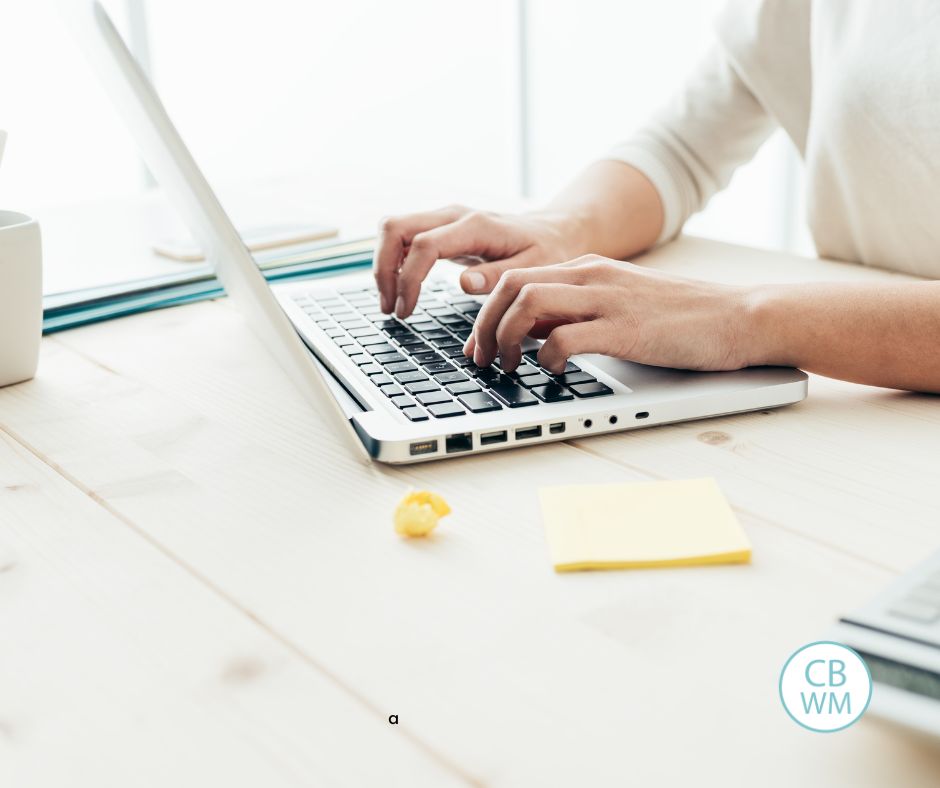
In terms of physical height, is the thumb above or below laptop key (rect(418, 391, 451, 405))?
above

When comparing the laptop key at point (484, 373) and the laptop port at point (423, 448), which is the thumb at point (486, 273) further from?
the laptop port at point (423, 448)

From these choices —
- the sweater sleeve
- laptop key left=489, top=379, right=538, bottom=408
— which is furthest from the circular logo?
the sweater sleeve

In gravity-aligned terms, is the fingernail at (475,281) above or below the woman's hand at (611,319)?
below

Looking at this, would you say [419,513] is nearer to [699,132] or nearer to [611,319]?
[611,319]

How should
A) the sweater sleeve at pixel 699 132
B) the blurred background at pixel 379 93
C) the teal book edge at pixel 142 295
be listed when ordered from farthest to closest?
the blurred background at pixel 379 93 → the sweater sleeve at pixel 699 132 → the teal book edge at pixel 142 295

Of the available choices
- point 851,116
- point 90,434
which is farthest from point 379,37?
point 90,434

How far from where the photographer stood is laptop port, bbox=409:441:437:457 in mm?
660

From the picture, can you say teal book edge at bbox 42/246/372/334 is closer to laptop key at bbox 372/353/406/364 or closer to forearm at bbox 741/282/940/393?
laptop key at bbox 372/353/406/364

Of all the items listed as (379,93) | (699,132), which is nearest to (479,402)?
(699,132)

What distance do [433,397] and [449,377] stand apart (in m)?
0.05

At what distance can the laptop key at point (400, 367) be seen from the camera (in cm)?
77

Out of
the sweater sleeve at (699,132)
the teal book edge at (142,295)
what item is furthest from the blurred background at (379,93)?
the teal book edge at (142,295)

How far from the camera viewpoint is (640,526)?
569 mm

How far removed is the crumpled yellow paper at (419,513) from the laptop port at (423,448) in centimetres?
6
